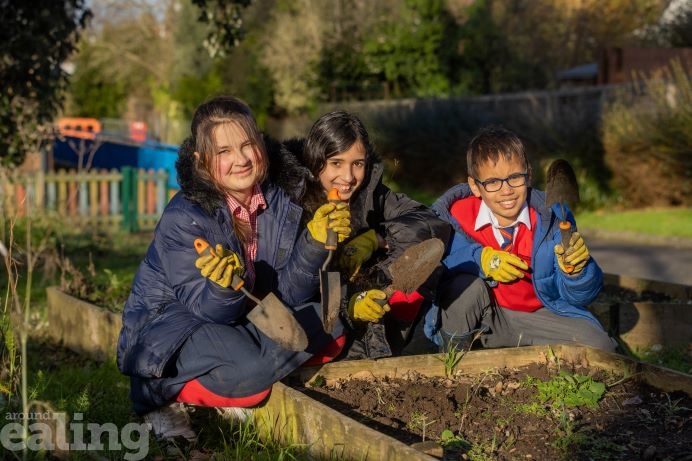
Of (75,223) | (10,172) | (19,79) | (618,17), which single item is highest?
(618,17)

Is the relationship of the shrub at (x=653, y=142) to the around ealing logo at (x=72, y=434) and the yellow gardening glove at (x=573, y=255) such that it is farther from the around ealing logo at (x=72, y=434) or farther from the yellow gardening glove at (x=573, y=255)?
the around ealing logo at (x=72, y=434)

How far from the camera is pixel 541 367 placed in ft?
13.2

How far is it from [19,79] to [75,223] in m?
3.95

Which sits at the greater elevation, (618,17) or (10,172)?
(618,17)

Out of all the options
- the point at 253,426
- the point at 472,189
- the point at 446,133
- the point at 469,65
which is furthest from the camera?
the point at 469,65

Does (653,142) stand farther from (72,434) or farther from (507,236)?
(72,434)

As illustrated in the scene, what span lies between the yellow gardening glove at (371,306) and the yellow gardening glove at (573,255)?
767 millimetres

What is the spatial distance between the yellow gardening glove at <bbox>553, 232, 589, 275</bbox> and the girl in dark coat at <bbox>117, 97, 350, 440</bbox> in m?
0.98

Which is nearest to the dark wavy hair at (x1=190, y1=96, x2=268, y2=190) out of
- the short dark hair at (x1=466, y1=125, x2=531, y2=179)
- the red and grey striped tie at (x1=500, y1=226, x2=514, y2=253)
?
the short dark hair at (x1=466, y1=125, x2=531, y2=179)

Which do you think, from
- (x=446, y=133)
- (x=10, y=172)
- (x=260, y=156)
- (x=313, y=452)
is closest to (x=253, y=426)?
(x=313, y=452)

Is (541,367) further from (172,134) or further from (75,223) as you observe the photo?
(172,134)

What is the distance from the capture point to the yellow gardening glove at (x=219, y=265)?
3332 mm

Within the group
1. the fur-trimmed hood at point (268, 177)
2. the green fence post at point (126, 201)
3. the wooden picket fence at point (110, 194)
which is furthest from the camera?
the green fence post at point (126, 201)

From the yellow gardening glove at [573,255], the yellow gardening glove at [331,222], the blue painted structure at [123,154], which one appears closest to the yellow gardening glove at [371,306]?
the yellow gardening glove at [331,222]
